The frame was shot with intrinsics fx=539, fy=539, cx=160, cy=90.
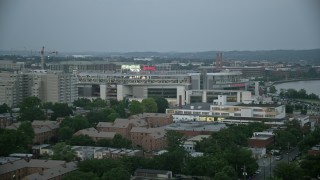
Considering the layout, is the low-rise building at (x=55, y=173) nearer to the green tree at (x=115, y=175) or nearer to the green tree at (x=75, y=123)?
the green tree at (x=115, y=175)

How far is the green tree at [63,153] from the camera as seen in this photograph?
20.6 ft

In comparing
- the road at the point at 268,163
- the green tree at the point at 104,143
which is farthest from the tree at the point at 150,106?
the road at the point at 268,163

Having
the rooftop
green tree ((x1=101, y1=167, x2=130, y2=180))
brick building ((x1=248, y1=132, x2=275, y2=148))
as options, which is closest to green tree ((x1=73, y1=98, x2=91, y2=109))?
brick building ((x1=248, y1=132, x2=275, y2=148))

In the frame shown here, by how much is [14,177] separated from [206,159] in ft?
6.64

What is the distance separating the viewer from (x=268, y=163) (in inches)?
267

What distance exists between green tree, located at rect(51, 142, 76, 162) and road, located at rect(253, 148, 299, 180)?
2.14 meters

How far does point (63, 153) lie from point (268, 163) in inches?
100

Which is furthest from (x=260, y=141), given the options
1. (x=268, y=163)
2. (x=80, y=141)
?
(x=80, y=141)

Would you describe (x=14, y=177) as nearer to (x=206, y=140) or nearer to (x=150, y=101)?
(x=206, y=140)

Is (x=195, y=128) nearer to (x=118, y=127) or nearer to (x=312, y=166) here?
(x=118, y=127)

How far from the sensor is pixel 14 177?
559 centimetres

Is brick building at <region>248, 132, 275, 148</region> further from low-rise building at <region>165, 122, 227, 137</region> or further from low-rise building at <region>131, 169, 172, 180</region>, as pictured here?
low-rise building at <region>131, 169, 172, 180</region>

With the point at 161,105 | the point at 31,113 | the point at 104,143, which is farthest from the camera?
the point at 161,105

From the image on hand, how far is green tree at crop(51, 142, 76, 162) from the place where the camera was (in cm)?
627
